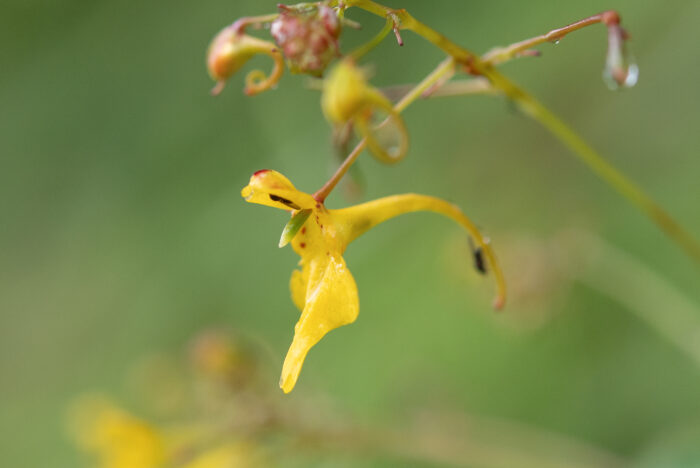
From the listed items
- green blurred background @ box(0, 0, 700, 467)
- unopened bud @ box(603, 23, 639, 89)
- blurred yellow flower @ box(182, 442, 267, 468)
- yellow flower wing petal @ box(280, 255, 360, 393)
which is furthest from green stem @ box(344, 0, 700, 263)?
blurred yellow flower @ box(182, 442, 267, 468)

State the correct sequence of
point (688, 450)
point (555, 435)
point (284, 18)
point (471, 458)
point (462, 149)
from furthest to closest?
point (462, 149)
point (555, 435)
point (471, 458)
point (688, 450)
point (284, 18)

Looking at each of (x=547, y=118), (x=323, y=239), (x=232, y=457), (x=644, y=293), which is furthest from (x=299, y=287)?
(x=644, y=293)

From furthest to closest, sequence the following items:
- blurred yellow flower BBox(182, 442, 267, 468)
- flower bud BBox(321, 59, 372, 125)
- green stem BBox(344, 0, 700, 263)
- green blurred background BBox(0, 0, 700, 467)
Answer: green blurred background BBox(0, 0, 700, 467) < blurred yellow flower BBox(182, 442, 267, 468) < green stem BBox(344, 0, 700, 263) < flower bud BBox(321, 59, 372, 125)

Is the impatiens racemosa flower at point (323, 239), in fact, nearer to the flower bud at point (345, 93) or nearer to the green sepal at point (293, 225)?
the green sepal at point (293, 225)

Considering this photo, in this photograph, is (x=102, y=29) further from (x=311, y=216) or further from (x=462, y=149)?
(x=311, y=216)

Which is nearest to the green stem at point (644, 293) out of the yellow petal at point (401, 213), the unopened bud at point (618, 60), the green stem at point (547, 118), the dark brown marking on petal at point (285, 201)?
the green stem at point (547, 118)

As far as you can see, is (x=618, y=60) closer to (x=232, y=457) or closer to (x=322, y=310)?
(x=322, y=310)

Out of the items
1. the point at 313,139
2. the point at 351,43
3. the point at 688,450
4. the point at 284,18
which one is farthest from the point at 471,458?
the point at 351,43

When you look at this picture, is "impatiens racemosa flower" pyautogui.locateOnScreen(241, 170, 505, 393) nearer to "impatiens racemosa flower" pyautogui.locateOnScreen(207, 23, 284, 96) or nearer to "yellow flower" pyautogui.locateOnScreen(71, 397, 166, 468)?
"impatiens racemosa flower" pyautogui.locateOnScreen(207, 23, 284, 96)

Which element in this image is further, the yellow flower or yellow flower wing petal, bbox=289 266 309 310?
the yellow flower
